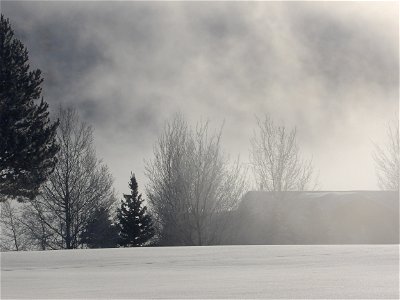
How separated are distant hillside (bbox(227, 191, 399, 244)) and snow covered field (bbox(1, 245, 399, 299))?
91.9ft

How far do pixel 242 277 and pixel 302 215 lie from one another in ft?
116

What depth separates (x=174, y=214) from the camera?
3516 cm

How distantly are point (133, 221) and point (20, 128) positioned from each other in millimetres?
17438

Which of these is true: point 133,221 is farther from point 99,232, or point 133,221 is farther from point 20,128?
point 20,128

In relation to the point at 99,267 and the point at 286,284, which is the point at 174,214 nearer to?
the point at 99,267

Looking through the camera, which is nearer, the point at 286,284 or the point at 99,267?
the point at 286,284

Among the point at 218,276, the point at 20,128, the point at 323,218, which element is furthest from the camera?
the point at 323,218

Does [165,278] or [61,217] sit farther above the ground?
[61,217]

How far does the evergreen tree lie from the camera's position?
43.7 metres

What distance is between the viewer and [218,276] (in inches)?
307

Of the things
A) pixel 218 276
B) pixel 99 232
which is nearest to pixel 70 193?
pixel 99 232

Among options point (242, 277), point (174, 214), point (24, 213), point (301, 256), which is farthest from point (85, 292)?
point (24, 213)

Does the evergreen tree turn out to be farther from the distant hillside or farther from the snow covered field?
the snow covered field

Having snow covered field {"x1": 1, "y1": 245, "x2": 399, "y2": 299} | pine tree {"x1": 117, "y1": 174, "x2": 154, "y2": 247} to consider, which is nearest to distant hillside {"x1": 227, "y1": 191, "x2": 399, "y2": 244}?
pine tree {"x1": 117, "y1": 174, "x2": 154, "y2": 247}
